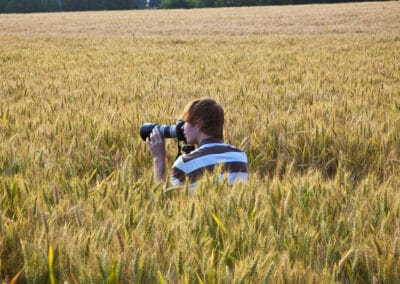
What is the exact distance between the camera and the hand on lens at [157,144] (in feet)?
8.71

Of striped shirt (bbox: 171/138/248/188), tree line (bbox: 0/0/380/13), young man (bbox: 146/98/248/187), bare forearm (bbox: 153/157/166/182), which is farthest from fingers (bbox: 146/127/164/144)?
tree line (bbox: 0/0/380/13)

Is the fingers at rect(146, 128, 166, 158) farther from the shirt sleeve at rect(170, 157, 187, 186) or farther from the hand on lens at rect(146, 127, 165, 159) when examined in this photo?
the shirt sleeve at rect(170, 157, 187, 186)

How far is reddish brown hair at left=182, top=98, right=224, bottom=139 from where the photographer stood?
2.62 m

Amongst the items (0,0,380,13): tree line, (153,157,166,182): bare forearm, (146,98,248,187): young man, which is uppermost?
(0,0,380,13): tree line

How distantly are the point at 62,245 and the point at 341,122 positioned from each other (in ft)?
9.05

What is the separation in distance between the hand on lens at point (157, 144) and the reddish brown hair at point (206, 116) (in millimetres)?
180

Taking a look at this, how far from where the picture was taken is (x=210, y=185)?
195 centimetres

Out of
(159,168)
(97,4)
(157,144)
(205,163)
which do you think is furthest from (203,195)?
(97,4)

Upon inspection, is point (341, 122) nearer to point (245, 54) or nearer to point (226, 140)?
point (226, 140)

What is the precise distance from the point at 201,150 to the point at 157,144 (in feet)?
0.90

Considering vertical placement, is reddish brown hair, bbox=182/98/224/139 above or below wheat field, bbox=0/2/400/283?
above

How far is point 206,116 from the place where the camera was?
262 cm

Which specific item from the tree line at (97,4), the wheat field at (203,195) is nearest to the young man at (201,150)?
the wheat field at (203,195)

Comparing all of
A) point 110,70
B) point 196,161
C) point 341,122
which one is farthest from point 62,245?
point 110,70
